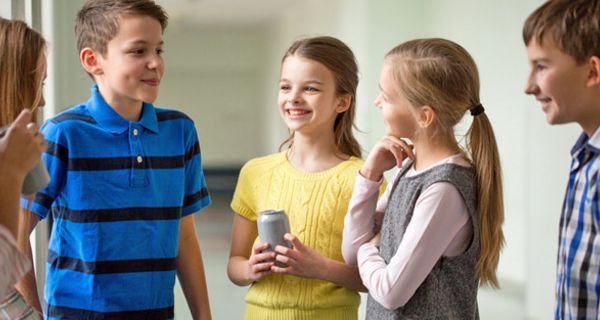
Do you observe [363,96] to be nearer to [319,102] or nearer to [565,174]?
[565,174]

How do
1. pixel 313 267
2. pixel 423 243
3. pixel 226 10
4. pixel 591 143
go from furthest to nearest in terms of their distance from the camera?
pixel 226 10 → pixel 313 267 → pixel 423 243 → pixel 591 143

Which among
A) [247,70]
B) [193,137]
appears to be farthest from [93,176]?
[247,70]

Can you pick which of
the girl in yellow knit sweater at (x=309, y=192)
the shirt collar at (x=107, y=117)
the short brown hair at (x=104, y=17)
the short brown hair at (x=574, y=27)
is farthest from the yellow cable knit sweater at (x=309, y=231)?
the short brown hair at (x=574, y=27)

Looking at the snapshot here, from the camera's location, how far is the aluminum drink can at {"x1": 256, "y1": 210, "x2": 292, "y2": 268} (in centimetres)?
144

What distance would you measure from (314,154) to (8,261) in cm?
78

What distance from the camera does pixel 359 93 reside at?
8.48 ft

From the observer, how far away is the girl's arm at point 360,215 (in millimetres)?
1454

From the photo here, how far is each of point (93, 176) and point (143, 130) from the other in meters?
0.14

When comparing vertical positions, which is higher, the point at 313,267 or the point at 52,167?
the point at 52,167

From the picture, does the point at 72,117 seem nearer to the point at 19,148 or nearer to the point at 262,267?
the point at 19,148

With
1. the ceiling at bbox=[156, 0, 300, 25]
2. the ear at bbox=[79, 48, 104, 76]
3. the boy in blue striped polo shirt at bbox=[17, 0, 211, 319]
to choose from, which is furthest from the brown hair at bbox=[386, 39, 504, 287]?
the ceiling at bbox=[156, 0, 300, 25]

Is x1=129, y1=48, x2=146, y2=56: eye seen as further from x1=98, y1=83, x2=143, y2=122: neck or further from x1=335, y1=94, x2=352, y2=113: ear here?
x1=335, y1=94, x2=352, y2=113: ear

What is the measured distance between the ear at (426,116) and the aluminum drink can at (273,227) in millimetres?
313

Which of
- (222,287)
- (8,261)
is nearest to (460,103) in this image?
(8,261)
